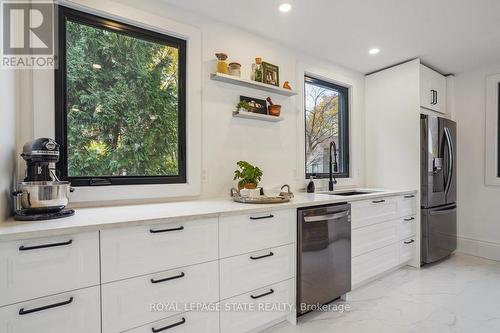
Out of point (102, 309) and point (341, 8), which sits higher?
point (341, 8)

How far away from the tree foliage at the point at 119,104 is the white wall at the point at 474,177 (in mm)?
3786

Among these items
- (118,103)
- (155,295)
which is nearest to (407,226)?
(155,295)

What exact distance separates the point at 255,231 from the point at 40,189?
121 cm

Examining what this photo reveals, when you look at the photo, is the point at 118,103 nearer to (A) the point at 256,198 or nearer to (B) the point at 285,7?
(A) the point at 256,198

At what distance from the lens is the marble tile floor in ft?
6.08

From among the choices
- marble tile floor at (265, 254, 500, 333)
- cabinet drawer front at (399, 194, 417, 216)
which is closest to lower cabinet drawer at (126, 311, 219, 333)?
marble tile floor at (265, 254, 500, 333)

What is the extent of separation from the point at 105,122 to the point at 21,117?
456 millimetres

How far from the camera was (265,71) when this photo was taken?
8.13 ft

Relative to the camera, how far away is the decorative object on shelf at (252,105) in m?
2.32

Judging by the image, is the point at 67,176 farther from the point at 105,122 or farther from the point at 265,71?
the point at 265,71

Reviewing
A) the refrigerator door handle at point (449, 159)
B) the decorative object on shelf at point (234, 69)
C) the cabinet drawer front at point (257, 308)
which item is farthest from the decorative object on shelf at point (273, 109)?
the refrigerator door handle at point (449, 159)

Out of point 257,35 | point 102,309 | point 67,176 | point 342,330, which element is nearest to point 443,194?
point 342,330

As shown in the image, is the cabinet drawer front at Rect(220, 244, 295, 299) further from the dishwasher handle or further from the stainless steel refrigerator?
the stainless steel refrigerator

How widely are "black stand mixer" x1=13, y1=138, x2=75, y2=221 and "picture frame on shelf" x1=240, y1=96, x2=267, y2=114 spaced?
4.95ft
